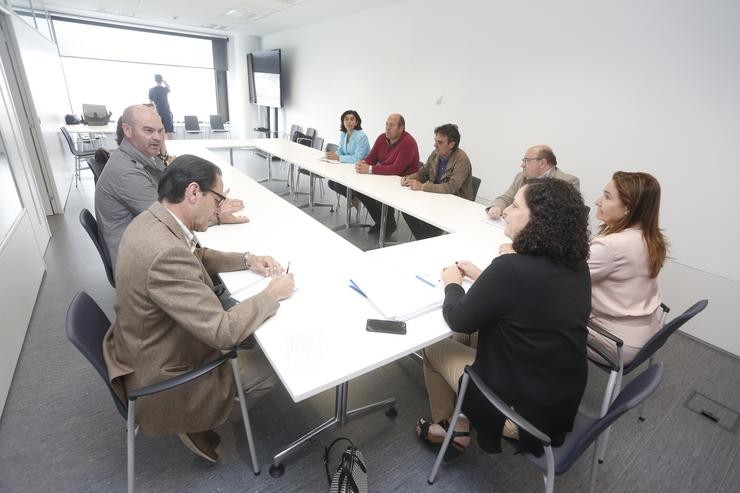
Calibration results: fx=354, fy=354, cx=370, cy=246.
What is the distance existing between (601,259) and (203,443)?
1.86 m

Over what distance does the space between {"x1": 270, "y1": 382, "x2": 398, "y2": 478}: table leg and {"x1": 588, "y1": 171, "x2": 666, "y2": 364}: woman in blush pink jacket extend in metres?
1.02

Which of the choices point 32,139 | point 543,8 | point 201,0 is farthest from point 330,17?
point 32,139

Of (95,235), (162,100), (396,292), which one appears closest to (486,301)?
(396,292)

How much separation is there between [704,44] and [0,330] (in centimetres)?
471

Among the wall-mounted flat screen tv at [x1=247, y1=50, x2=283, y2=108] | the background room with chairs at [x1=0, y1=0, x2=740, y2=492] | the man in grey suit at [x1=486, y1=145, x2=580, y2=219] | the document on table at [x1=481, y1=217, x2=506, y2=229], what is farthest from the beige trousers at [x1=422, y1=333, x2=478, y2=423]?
the wall-mounted flat screen tv at [x1=247, y1=50, x2=283, y2=108]

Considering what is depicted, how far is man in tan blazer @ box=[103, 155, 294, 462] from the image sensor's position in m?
1.09

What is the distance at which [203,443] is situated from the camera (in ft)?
4.75

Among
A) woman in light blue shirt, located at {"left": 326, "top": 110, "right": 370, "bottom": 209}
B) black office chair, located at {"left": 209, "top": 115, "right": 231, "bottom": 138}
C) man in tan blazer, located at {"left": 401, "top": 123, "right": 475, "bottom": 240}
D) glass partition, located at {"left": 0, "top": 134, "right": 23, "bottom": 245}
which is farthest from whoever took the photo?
black office chair, located at {"left": 209, "top": 115, "right": 231, "bottom": 138}

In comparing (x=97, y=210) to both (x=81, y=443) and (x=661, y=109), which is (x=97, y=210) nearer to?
(x=81, y=443)

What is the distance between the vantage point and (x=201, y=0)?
570 centimetres

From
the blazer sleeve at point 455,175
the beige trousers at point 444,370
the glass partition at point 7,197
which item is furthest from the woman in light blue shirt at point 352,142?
the beige trousers at point 444,370

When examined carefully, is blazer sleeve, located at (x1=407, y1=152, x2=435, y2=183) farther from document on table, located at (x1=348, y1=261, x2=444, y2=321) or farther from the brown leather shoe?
the brown leather shoe

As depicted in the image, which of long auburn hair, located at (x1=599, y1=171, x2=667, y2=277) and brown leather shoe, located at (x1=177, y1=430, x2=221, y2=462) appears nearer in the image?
brown leather shoe, located at (x1=177, y1=430, x2=221, y2=462)

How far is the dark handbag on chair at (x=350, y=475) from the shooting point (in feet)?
4.43
